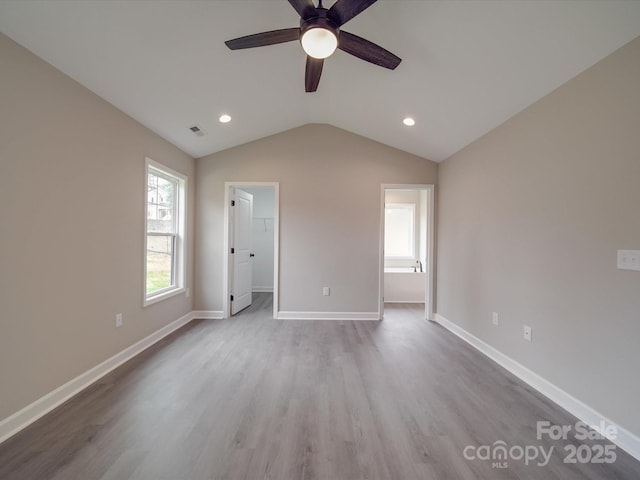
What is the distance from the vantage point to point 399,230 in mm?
5875

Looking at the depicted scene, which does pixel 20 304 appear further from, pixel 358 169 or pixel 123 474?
pixel 358 169

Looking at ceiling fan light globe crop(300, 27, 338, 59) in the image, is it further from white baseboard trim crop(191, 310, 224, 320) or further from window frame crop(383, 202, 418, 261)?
window frame crop(383, 202, 418, 261)

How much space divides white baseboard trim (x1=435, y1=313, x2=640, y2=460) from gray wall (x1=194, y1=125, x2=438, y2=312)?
157 cm

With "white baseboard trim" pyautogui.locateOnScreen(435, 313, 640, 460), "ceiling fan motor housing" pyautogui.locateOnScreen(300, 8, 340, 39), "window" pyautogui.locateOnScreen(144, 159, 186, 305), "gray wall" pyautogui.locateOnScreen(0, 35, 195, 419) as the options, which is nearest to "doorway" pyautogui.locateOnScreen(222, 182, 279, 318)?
"window" pyautogui.locateOnScreen(144, 159, 186, 305)

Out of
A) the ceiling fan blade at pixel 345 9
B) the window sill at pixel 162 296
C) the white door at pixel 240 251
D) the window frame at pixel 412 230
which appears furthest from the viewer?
the window frame at pixel 412 230

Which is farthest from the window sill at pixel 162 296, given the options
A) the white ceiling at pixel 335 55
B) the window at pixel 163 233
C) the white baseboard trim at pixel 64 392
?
the white ceiling at pixel 335 55

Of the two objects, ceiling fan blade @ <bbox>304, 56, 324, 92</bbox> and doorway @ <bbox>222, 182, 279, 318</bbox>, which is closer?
ceiling fan blade @ <bbox>304, 56, 324, 92</bbox>

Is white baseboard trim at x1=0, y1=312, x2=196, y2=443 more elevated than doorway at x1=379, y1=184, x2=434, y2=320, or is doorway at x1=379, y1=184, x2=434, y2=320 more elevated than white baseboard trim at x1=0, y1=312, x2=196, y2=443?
doorway at x1=379, y1=184, x2=434, y2=320

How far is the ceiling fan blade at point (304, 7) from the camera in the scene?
1389 millimetres

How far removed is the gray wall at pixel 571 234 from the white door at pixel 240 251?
3362mm

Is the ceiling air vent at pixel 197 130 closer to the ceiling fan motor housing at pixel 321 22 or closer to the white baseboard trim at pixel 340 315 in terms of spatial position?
the ceiling fan motor housing at pixel 321 22

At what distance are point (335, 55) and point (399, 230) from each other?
13.5 feet

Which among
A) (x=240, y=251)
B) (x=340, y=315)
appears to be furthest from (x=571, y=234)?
(x=240, y=251)

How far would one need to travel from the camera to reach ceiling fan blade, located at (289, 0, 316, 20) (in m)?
1.39
